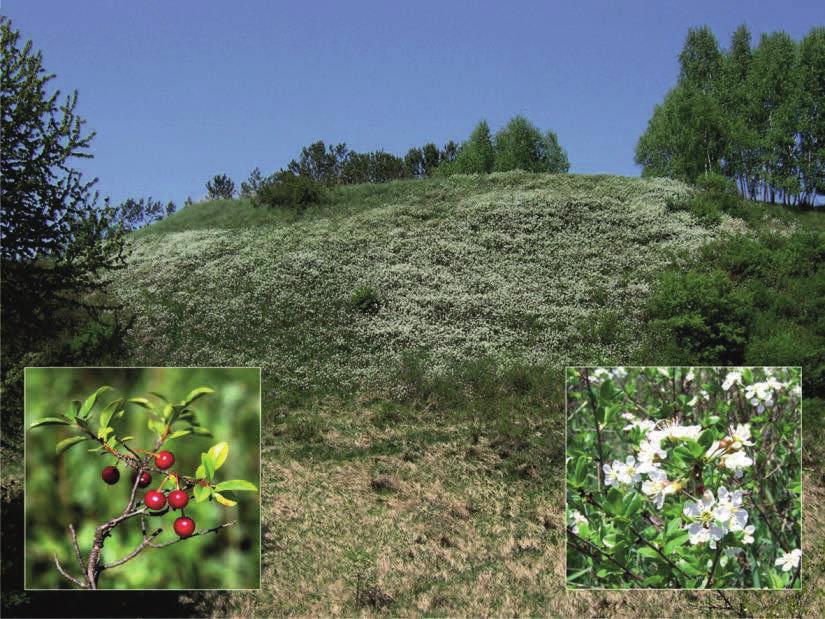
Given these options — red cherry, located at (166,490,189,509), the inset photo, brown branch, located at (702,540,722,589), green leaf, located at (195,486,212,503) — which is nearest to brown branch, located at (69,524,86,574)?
the inset photo

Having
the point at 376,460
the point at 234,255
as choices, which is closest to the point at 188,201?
the point at 234,255

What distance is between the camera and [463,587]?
1062 cm

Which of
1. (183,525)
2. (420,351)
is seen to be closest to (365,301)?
(420,351)

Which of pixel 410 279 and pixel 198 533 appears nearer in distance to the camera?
pixel 198 533

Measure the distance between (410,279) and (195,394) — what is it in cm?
1832

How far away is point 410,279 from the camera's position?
25641 mm

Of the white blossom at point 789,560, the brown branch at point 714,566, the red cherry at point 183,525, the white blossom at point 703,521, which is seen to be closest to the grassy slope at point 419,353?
the white blossom at point 789,560

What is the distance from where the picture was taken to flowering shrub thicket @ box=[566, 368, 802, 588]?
25.8 ft

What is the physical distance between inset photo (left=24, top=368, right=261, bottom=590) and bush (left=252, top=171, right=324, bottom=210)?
28.3 meters

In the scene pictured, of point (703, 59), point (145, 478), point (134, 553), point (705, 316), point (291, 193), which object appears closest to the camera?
point (145, 478)

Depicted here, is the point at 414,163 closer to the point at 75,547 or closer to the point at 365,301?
the point at 365,301

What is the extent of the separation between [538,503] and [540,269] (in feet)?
46.5

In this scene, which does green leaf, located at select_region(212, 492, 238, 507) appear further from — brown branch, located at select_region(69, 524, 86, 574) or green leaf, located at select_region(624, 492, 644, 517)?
green leaf, located at select_region(624, 492, 644, 517)

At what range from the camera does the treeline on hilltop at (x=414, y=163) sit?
37.8 m
